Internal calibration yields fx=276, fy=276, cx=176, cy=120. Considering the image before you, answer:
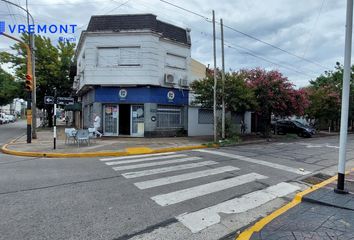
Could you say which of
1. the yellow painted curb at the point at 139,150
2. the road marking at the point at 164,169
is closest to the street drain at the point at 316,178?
the road marking at the point at 164,169

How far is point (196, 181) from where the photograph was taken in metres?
7.54

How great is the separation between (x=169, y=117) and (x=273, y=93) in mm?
7956

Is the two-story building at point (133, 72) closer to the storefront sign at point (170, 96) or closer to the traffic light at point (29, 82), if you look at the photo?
the storefront sign at point (170, 96)

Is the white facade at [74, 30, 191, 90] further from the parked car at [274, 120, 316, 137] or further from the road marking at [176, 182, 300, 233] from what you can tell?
the parked car at [274, 120, 316, 137]

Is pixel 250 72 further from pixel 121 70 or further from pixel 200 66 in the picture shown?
pixel 121 70

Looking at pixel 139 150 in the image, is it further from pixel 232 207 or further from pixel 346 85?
pixel 346 85

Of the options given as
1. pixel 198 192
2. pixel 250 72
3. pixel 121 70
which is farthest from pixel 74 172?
pixel 250 72

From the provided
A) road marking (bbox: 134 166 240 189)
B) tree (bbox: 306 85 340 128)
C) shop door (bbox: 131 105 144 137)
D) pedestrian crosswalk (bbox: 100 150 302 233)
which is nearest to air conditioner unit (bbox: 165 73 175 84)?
shop door (bbox: 131 105 144 137)

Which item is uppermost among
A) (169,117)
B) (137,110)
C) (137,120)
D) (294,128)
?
(137,110)

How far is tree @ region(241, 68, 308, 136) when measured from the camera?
2053 cm

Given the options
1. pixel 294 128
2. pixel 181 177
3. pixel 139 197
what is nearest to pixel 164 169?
pixel 181 177

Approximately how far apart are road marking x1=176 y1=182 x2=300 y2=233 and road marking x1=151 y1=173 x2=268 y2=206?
0.72 m

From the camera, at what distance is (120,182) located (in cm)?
734

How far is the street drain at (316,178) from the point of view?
7897mm
